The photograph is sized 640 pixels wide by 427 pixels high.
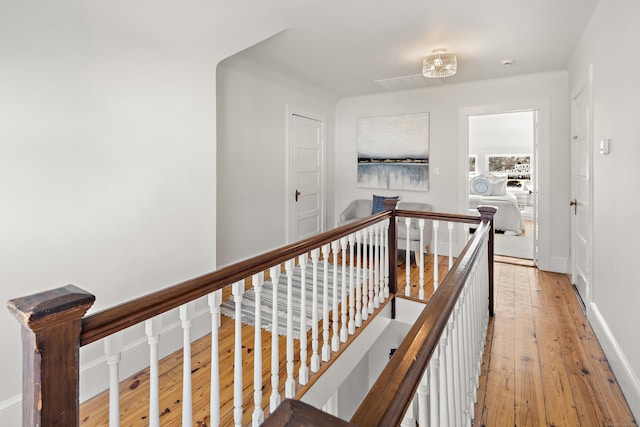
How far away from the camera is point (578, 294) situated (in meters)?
3.37

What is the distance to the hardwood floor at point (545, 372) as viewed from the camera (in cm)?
177

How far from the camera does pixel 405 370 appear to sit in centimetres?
71

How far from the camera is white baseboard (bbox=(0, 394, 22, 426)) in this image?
68.5 inches

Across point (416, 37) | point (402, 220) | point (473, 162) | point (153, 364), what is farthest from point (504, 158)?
point (153, 364)

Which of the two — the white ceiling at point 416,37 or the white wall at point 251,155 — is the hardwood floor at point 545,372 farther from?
the white wall at point 251,155

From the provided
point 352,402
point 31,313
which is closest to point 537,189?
point 352,402

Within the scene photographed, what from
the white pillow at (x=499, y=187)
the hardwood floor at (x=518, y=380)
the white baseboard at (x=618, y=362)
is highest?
the white pillow at (x=499, y=187)

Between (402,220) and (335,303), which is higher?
(402,220)

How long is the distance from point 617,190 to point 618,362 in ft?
3.29

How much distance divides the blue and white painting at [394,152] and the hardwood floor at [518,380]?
8.58 ft

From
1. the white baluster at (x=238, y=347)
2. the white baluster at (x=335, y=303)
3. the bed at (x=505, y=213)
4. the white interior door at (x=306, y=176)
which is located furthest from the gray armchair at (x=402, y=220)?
the white baluster at (x=238, y=347)

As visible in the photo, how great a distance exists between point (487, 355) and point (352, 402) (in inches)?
58.0

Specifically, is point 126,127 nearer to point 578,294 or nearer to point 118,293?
point 118,293

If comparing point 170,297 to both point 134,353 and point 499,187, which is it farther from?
point 499,187
